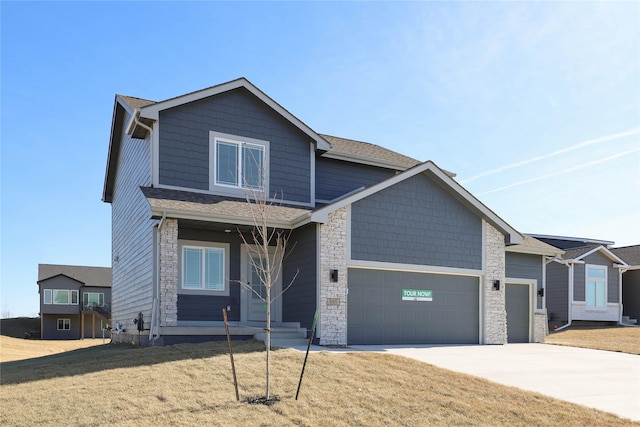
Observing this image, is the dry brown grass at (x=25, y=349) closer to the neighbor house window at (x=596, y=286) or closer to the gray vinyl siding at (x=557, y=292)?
the gray vinyl siding at (x=557, y=292)

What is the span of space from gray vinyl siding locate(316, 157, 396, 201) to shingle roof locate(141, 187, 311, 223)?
2.79m

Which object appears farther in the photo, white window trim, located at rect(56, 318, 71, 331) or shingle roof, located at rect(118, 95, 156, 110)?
white window trim, located at rect(56, 318, 71, 331)

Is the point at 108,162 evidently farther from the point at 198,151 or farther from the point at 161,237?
the point at 161,237

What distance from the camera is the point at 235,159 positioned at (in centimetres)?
1623

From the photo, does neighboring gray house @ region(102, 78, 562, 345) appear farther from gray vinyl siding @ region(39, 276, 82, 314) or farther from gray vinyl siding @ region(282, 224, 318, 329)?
gray vinyl siding @ region(39, 276, 82, 314)

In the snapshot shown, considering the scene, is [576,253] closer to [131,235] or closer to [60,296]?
[131,235]

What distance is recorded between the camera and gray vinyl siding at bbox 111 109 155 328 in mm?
14953

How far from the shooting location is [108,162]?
21.5 metres

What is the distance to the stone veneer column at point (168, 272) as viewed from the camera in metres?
13.5

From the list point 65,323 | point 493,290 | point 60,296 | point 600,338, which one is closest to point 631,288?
point 600,338

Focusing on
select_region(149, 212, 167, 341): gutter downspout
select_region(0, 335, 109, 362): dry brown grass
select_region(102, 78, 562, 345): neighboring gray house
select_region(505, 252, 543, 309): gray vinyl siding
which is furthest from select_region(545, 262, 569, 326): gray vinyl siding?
select_region(0, 335, 109, 362): dry brown grass

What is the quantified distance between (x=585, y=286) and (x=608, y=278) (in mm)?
1844

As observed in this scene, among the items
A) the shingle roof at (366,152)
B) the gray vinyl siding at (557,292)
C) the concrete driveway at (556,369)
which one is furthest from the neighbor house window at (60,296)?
the concrete driveway at (556,369)

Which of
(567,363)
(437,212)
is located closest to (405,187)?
(437,212)
